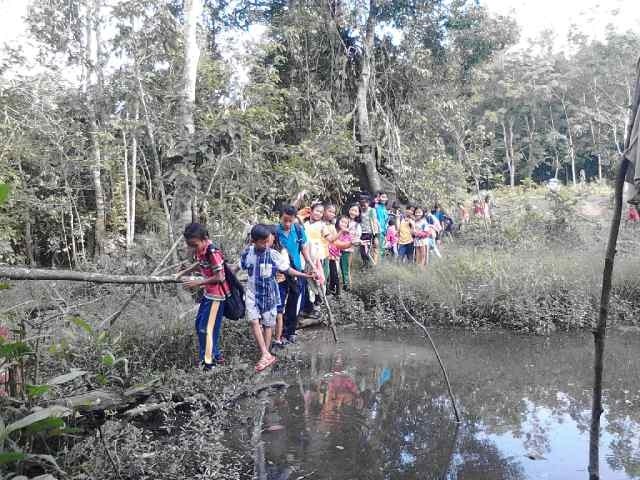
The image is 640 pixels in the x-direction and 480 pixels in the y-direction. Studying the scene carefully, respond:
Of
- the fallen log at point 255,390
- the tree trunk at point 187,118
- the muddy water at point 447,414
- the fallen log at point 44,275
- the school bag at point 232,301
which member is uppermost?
the tree trunk at point 187,118

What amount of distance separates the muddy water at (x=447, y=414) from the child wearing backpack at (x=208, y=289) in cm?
80

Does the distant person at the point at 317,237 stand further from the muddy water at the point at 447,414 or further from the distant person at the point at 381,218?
the distant person at the point at 381,218

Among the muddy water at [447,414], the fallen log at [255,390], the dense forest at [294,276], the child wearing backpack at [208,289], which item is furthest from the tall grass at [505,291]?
the child wearing backpack at [208,289]

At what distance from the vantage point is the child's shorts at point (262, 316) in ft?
18.5

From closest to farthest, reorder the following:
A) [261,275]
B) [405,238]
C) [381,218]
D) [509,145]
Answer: [261,275]
[405,238]
[381,218]
[509,145]

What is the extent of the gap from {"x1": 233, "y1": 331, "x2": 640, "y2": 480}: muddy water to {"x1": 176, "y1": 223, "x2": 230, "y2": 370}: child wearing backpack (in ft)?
2.64

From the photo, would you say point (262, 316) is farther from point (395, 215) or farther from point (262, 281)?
point (395, 215)

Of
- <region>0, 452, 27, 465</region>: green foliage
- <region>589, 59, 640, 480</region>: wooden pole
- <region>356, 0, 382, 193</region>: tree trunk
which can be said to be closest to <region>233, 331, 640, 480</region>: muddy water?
<region>589, 59, 640, 480</region>: wooden pole

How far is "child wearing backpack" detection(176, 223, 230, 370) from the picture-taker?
511cm

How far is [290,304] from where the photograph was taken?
6867 mm

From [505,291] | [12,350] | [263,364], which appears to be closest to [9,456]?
[12,350]

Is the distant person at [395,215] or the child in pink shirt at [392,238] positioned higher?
the distant person at [395,215]

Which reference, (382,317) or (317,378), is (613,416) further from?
(382,317)

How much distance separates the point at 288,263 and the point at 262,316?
2.23 ft
